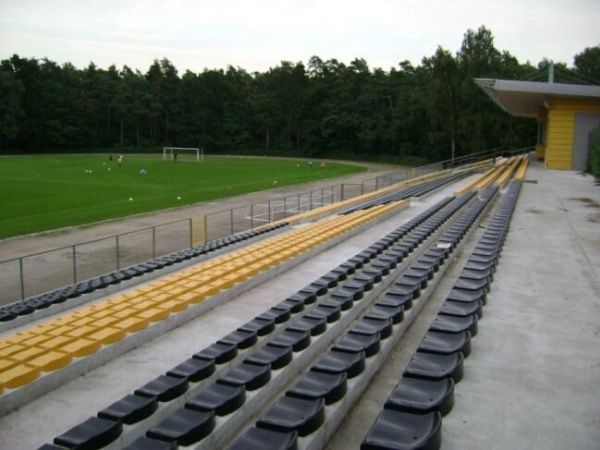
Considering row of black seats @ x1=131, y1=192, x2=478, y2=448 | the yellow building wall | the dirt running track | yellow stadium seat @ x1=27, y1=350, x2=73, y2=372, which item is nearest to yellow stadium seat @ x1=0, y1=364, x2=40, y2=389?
yellow stadium seat @ x1=27, y1=350, x2=73, y2=372

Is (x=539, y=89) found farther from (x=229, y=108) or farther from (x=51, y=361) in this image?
(x=229, y=108)

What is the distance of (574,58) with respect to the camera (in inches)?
3157

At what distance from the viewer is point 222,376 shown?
20.9 feet

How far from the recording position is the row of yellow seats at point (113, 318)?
7.30 metres

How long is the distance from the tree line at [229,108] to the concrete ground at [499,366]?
58652 millimetres

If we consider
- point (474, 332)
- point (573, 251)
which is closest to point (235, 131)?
point (573, 251)

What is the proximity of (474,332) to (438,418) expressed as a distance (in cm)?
332

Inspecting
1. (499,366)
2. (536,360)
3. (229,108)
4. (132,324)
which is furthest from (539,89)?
(229,108)

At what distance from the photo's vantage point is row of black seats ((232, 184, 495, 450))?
4582mm

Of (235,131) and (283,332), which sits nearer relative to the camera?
(283,332)

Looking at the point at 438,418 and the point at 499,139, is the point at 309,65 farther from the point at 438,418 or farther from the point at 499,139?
the point at 438,418

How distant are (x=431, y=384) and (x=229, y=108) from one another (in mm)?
98425

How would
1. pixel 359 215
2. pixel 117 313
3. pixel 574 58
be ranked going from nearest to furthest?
pixel 117 313
pixel 359 215
pixel 574 58

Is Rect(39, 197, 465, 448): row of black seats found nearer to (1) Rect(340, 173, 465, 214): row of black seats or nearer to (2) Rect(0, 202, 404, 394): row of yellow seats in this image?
(2) Rect(0, 202, 404, 394): row of yellow seats
